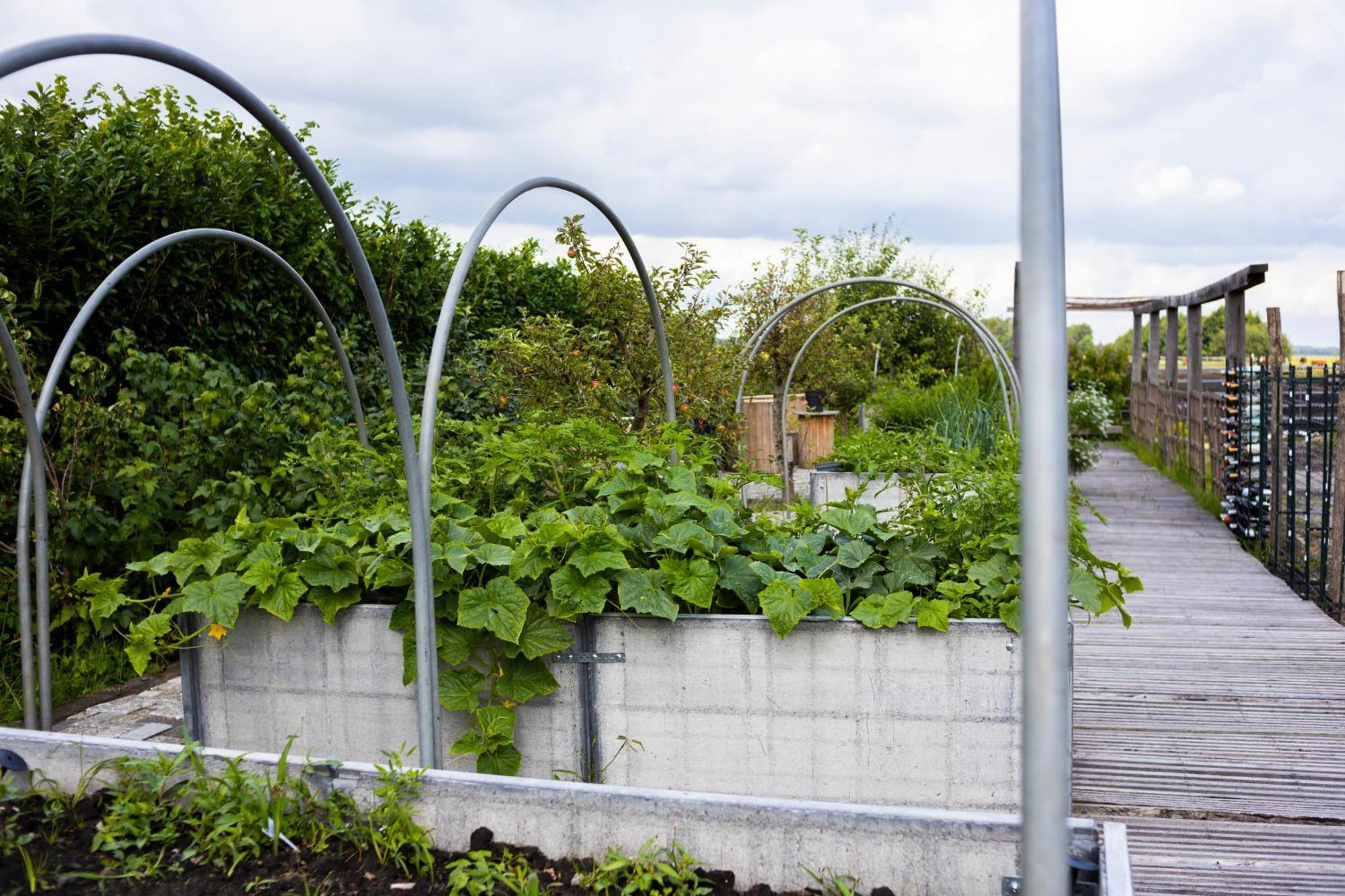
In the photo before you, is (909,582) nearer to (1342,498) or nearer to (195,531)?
(195,531)

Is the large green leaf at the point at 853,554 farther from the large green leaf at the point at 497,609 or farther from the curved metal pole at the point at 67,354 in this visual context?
the curved metal pole at the point at 67,354

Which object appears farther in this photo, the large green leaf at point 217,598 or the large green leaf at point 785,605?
the large green leaf at point 217,598

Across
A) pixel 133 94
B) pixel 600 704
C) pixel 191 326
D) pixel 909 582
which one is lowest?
pixel 600 704

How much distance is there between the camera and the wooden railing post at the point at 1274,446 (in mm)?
6215

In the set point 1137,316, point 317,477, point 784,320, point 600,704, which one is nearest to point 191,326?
point 317,477

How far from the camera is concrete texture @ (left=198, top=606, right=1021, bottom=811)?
2.35m

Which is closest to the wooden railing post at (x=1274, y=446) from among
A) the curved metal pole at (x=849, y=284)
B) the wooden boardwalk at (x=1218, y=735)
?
the wooden boardwalk at (x=1218, y=735)

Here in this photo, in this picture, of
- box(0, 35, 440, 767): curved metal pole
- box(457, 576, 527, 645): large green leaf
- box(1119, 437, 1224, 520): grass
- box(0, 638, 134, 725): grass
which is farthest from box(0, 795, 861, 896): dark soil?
box(1119, 437, 1224, 520): grass

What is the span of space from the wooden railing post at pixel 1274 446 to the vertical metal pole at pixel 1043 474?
20.1 ft

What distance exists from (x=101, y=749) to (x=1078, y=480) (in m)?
10.6

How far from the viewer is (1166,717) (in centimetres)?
356

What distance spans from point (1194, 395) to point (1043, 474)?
32.5ft

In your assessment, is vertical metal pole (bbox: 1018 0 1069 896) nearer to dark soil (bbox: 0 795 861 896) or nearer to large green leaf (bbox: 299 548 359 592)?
dark soil (bbox: 0 795 861 896)

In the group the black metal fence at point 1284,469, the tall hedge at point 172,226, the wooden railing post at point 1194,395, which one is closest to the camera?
the tall hedge at point 172,226
